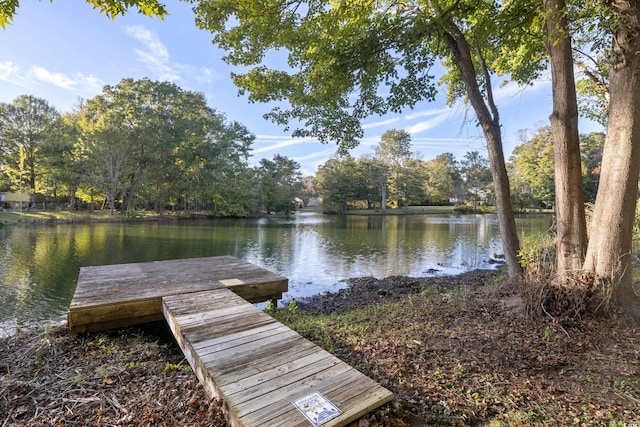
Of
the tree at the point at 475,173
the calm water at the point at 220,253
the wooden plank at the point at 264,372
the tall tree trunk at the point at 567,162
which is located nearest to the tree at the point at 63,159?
the calm water at the point at 220,253

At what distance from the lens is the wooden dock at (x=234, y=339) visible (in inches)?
65.6

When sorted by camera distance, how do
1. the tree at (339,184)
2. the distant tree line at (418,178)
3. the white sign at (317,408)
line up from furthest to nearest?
the tree at (339,184), the distant tree line at (418,178), the white sign at (317,408)

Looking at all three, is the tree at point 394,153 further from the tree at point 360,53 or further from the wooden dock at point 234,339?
the wooden dock at point 234,339

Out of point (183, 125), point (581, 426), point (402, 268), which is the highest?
point (183, 125)

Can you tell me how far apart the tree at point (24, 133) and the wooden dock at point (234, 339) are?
24.7 meters

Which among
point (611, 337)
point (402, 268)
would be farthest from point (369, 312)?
point (402, 268)

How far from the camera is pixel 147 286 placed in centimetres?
429

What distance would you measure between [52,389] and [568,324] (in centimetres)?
421

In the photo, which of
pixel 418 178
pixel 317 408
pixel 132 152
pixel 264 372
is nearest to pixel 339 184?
pixel 418 178

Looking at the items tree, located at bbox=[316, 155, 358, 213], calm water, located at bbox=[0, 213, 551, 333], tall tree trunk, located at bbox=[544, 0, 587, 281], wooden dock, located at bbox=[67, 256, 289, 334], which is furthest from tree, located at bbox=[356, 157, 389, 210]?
tall tree trunk, located at bbox=[544, 0, 587, 281]

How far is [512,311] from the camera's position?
127 inches

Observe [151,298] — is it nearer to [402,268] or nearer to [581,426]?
[581,426]

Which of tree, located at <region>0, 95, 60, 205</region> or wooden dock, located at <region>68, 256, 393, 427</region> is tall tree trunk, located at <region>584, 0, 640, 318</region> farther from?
tree, located at <region>0, 95, 60, 205</region>

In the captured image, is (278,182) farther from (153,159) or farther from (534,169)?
(534,169)
